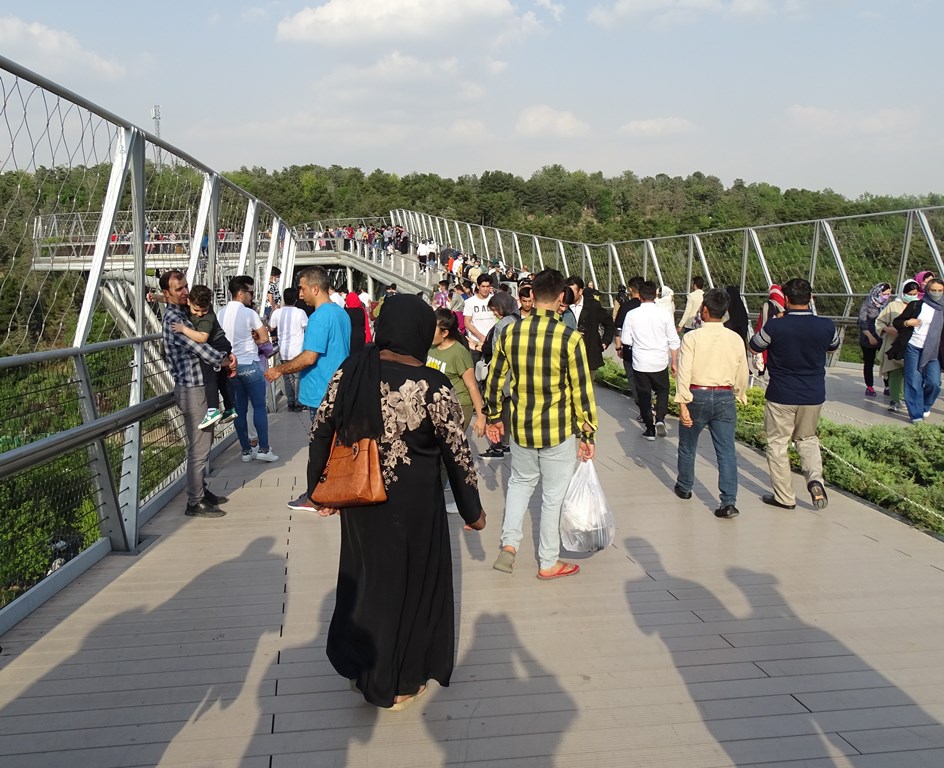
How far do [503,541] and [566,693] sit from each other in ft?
5.13

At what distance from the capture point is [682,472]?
6.59 metres

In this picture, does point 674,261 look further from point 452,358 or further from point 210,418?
point 210,418

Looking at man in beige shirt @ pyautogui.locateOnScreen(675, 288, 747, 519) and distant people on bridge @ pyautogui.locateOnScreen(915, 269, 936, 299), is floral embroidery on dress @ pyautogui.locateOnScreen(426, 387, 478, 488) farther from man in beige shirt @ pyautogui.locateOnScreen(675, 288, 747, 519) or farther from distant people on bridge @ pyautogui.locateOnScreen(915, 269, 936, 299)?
distant people on bridge @ pyautogui.locateOnScreen(915, 269, 936, 299)

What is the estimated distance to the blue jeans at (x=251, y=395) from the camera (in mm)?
7512

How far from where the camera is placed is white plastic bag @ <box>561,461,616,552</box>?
4758 millimetres

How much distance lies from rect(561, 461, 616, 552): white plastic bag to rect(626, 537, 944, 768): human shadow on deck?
0.39 meters

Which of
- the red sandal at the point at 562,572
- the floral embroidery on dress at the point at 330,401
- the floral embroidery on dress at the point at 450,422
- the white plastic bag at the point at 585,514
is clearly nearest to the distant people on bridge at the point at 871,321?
the white plastic bag at the point at 585,514

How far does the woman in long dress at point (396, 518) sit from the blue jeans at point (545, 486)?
4.79ft

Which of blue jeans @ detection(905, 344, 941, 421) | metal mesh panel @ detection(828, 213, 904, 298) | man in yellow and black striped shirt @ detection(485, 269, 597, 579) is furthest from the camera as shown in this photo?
metal mesh panel @ detection(828, 213, 904, 298)

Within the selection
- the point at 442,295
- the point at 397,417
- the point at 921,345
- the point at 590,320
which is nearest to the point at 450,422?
the point at 397,417

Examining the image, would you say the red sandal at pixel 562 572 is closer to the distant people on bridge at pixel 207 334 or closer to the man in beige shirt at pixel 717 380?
the man in beige shirt at pixel 717 380

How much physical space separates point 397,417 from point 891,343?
8279 mm

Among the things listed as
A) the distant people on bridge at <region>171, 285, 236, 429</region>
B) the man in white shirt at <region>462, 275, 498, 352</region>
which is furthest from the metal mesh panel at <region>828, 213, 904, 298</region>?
the distant people on bridge at <region>171, 285, 236, 429</region>

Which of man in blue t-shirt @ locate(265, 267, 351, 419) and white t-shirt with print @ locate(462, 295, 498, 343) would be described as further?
white t-shirt with print @ locate(462, 295, 498, 343)
